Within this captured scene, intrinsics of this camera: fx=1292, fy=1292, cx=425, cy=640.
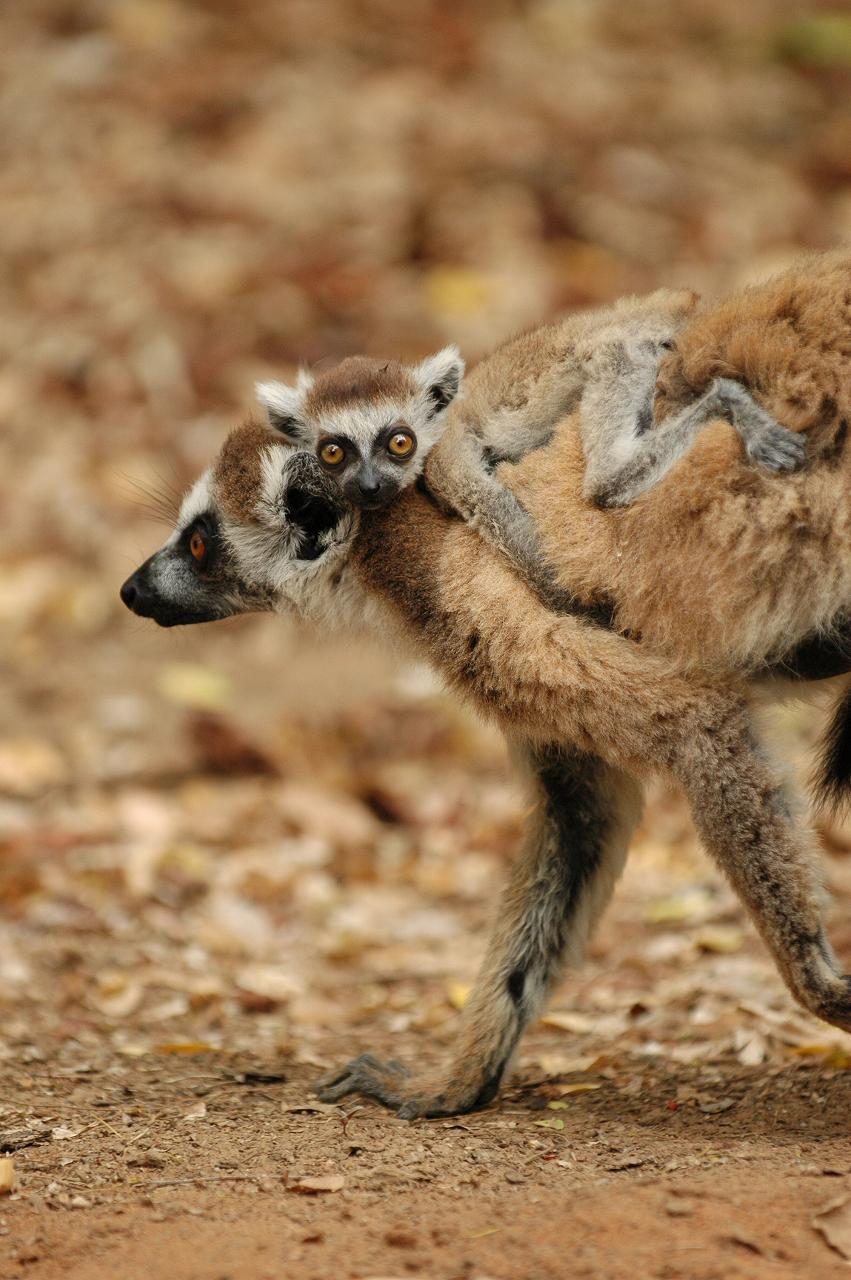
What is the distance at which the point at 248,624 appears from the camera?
9.73 metres

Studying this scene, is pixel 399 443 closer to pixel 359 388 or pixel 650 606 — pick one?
pixel 359 388

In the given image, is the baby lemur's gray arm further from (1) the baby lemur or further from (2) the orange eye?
(2) the orange eye

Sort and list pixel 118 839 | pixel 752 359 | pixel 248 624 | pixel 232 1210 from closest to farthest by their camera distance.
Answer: pixel 232 1210
pixel 752 359
pixel 118 839
pixel 248 624

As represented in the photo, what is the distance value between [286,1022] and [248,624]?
160 inches

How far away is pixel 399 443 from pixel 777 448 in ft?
4.44

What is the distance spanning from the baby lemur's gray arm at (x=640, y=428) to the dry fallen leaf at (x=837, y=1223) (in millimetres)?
2120

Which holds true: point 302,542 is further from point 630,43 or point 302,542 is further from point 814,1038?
point 630,43

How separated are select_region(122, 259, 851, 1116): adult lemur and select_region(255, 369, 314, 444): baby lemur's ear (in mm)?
77

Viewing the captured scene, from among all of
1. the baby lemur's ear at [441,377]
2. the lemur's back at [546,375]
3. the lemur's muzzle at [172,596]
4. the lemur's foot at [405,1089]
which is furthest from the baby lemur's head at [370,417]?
the lemur's foot at [405,1089]

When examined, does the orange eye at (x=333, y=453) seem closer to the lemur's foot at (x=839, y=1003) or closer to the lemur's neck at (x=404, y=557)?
the lemur's neck at (x=404, y=557)

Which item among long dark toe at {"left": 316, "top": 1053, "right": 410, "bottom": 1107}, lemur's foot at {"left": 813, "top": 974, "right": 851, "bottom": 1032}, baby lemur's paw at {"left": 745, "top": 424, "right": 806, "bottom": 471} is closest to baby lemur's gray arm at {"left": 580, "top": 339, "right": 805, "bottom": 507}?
baby lemur's paw at {"left": 745, "top": 424, "right": 806, "bottom": 471}

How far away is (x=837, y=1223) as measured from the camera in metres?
3.38

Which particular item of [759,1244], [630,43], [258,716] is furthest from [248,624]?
[630,43]

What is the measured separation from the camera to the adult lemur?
13.2 ft
